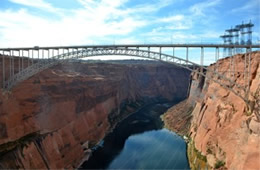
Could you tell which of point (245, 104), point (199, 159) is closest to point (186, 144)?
point (199, 159)

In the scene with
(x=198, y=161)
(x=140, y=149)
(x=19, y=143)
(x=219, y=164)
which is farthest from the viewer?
(x=140, y=149)

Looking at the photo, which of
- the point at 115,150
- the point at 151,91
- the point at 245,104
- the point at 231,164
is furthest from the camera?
the point at 151,91

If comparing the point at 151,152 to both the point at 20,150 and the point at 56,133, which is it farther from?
the point at 20,150

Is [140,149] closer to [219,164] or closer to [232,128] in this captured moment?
[219,164]

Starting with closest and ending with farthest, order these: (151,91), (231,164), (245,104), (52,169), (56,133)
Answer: (231,164) → (245,104) → (52,169) → (56,133) → (151,91)

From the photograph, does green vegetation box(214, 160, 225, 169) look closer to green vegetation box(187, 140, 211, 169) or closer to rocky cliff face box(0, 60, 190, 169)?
green vegetation box(187, 140, 211, 169)

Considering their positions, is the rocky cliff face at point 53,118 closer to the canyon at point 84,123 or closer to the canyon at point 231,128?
the canyon at point 84,123

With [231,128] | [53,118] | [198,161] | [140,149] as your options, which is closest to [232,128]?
[231,128]

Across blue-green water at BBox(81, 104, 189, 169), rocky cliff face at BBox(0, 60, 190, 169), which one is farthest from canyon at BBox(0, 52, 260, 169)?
blue-green water at BBox(81, 104, 189, 169)
